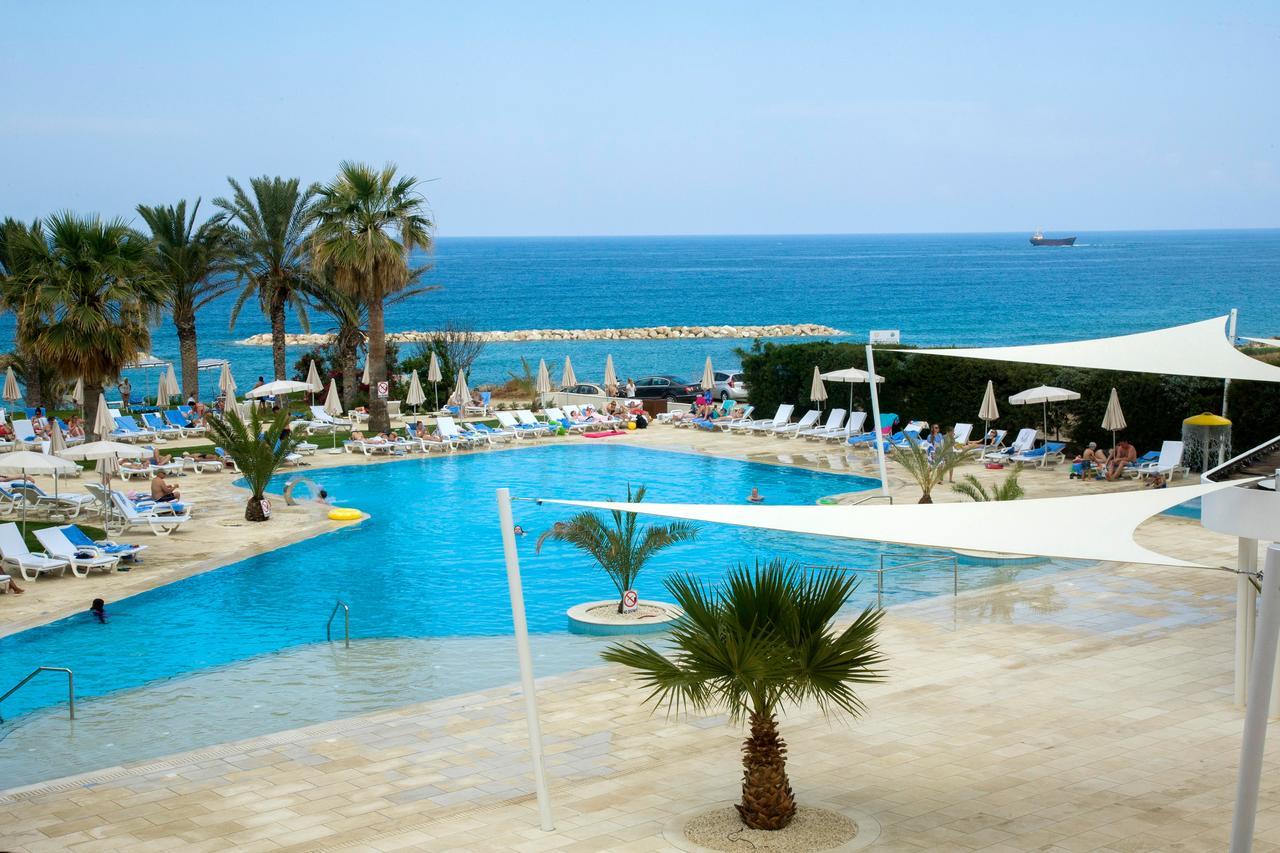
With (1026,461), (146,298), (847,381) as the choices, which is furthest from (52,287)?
(1026,461)

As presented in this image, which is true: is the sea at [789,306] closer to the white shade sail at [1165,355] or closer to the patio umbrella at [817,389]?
the patio umbrella at [817,389]

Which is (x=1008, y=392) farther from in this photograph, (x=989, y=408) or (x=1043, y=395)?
(x=1043, y=395)

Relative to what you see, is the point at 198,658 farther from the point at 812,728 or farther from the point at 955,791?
the point at 955,791

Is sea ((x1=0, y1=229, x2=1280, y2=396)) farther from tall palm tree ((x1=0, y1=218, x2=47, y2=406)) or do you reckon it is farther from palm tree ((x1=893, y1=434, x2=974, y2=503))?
palm tree ((x1=893, y1=434, x2=974, y2=503))

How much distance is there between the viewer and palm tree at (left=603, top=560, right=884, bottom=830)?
7719 mm

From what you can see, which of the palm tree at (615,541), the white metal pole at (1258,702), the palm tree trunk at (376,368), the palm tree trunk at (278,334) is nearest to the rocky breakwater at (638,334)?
the palm tree trunk at (278,334)

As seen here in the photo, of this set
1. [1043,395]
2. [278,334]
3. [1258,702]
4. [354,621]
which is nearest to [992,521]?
[1258,702]

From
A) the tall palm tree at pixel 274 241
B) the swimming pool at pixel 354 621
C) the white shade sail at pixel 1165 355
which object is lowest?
the swimming pool at pixel 354 621

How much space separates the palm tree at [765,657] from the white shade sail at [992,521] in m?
0.35

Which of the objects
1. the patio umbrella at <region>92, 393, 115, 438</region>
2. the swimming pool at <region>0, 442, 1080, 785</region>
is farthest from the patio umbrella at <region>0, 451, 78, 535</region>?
the patio umbrella at <region>92, 393, 115, 438</region>

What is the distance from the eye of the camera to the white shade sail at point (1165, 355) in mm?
13195

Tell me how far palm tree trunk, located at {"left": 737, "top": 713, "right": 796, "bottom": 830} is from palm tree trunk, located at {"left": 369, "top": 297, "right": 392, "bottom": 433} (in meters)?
21.7

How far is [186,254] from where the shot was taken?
35.9m

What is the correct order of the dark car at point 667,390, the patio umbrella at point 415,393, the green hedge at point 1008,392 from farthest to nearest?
the dark car at point 667,390, the patio umbrella at point 415,393, the green hedge at point 1008,392
